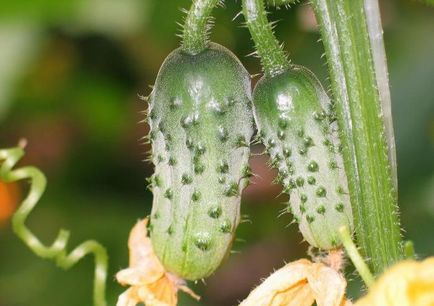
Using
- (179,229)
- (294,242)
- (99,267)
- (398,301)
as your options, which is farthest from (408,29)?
(398,301)

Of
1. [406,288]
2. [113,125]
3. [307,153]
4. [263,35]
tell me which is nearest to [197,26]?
[263,35]

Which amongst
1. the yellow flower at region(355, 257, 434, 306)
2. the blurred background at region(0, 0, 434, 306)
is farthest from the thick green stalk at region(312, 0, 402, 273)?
the blurred background at region(0, 0, 434, 306)

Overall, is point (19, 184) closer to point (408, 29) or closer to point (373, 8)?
point (408, 29)

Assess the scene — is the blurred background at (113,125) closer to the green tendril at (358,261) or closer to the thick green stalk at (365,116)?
the thick green stalk at (365,116)

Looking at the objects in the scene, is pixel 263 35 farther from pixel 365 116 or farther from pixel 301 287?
pixel 301 287

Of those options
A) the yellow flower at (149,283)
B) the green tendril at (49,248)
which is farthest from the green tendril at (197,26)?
the green tendril at (49,248)

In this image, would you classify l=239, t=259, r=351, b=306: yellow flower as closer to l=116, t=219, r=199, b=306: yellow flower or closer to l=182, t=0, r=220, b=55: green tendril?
l=116, t=219, r=199, b=306: yellow flower

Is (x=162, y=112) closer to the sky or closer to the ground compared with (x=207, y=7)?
closer to the ground
